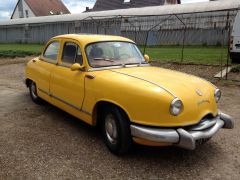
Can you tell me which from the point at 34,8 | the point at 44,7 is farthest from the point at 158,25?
the point at 44,7

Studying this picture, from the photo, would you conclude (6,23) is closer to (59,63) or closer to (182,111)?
(59,63)

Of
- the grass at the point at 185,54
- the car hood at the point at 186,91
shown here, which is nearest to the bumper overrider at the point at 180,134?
the car hood at the point at 186,91

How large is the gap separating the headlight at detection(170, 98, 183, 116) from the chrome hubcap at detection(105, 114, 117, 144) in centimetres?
93

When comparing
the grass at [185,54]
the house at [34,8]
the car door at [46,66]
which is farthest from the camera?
the house at [34,8]

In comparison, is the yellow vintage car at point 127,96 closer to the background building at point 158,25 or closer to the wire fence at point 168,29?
the background building at point 158,25

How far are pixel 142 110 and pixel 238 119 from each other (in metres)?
3.06

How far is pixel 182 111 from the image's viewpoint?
4.02m

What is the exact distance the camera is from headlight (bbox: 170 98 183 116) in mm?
3955

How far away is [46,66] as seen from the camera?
6441 millimetres

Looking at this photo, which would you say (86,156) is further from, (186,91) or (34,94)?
(34,94)

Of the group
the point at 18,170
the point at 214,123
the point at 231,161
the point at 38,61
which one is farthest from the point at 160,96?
the point at 38,61

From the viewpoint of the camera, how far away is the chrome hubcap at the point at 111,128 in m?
4.52

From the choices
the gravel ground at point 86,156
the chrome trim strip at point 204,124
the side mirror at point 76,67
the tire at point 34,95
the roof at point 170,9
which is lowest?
the gravel ground at point 86,156

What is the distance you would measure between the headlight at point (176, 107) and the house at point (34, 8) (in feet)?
186
